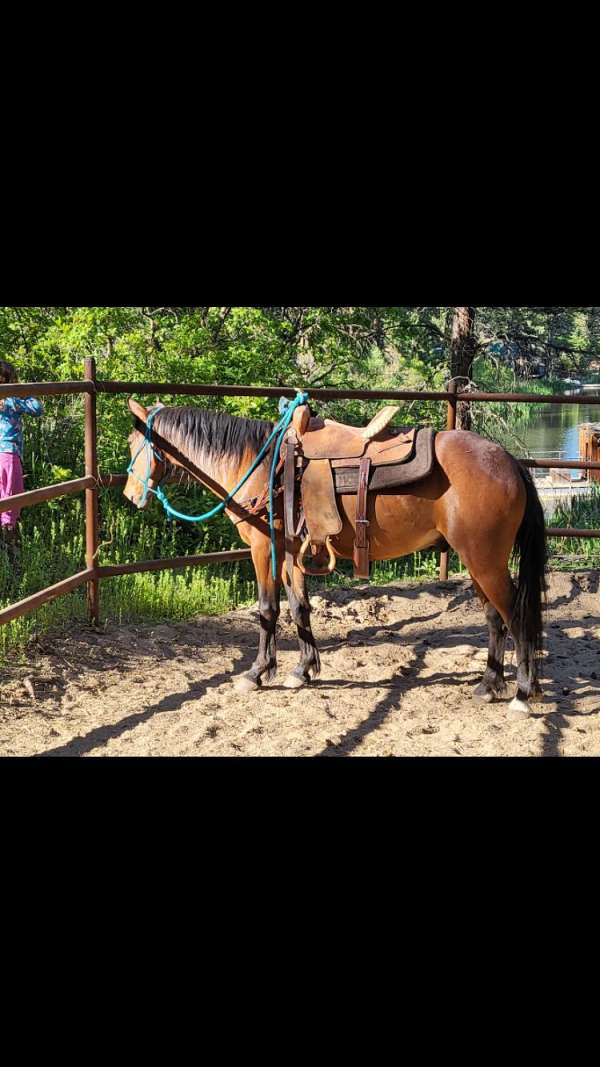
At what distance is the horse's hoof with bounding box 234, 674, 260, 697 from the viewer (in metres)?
4.59

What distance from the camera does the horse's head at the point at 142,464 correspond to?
464 centimetres

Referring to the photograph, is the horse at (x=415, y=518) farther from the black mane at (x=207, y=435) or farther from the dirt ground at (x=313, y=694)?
the dirt ground at (x=313, y=694)

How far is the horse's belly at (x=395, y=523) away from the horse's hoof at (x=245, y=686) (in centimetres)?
85

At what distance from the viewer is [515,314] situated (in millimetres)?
12406

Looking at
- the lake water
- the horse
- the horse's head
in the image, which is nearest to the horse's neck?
the horse

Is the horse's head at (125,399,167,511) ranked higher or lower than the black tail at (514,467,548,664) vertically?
higher

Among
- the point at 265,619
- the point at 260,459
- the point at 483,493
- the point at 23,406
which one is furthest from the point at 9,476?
the point at 483,493

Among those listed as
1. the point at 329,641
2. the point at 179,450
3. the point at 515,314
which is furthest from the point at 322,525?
the point at 515,314

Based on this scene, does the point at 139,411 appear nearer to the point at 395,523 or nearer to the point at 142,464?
the point at 142,464

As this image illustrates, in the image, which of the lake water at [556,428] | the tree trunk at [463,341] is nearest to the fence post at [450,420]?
the tree trunk at [463,341]

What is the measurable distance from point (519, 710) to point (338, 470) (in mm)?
1386

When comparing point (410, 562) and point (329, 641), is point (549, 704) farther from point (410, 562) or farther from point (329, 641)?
point (410, 562)

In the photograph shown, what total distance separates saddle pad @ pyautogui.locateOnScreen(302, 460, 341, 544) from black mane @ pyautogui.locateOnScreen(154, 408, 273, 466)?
365 millimetres

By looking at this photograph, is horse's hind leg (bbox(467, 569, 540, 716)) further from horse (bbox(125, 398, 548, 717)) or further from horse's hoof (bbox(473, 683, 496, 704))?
horse's hoof (bbox(473, 683, 496, 704))
